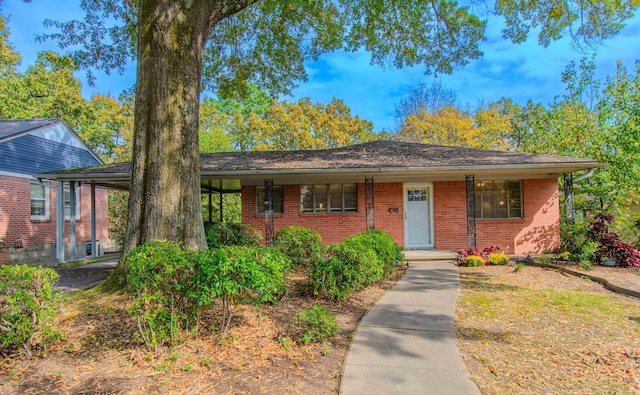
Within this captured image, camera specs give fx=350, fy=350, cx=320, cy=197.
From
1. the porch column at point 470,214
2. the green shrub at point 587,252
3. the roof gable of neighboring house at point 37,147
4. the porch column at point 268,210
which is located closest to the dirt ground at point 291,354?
the green shrub at point 587,252

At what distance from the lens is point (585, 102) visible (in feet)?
46.3

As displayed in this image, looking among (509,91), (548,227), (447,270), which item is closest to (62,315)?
(447,270)

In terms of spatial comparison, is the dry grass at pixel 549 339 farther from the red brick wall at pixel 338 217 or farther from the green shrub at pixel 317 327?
the red brick wall at pixel 338 217

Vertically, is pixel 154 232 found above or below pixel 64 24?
below

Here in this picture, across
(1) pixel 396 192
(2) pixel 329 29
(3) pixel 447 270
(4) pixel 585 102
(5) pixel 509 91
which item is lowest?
(3) pixel 447 270

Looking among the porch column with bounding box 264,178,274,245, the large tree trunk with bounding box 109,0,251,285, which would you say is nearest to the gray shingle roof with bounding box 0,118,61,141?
the porch column with bounding box 264,178,274,245

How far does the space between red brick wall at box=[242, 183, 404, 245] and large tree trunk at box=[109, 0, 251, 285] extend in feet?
19.9

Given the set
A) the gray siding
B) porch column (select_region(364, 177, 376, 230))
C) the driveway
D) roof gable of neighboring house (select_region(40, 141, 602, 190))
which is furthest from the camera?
the gray siding

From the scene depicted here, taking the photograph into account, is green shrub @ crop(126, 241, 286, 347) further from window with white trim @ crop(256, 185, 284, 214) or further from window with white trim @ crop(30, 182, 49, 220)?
window with white trim @ crop(30, 182, 49, 220)

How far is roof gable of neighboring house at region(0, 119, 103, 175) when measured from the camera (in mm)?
12406

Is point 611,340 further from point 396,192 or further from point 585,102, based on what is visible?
point 585,102

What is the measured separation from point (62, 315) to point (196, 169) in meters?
2.65

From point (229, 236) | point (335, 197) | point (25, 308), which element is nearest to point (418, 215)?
point (335, 197)

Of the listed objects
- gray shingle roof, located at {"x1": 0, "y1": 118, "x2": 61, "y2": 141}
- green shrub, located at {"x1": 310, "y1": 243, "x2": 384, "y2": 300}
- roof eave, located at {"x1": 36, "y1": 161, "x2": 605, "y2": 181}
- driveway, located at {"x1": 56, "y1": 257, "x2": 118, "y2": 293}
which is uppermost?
gray shingle roof, located at {"x1": 0, "y1": 118, "x2": 61, "y2": 141}
